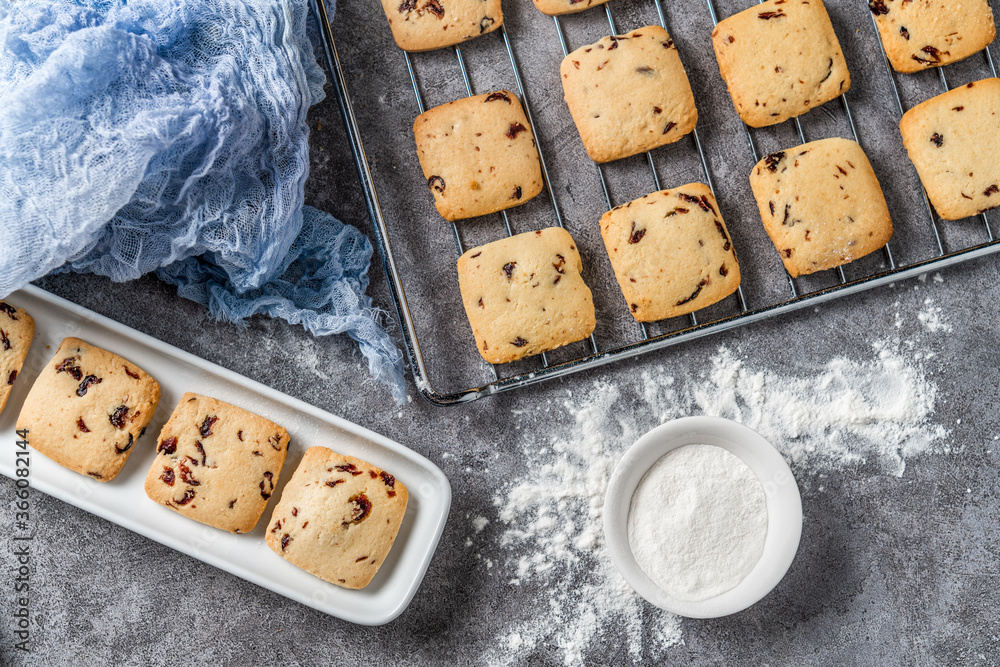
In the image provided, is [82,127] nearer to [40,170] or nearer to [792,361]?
[40,170]

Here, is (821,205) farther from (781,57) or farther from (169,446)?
(169,446)

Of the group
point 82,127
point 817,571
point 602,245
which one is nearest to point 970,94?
point 602,245

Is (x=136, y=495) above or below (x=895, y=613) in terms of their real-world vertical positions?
above

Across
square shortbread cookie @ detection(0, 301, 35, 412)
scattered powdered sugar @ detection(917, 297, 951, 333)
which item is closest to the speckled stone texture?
scattered powdered sugar @ detection(917, 297, 951, 333)

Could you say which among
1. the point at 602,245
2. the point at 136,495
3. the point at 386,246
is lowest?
the point at 136,495

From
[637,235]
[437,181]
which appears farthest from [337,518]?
[637,235]
